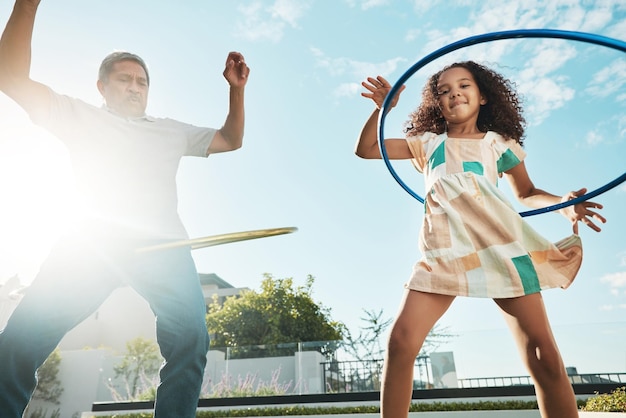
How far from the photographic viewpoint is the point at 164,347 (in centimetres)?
184

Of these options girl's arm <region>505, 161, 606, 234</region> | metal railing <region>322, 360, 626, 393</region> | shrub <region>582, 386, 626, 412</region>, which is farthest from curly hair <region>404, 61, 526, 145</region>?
metal railing <region>322, 360, 626, 393</region>

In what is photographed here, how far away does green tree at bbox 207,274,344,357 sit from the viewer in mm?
24317

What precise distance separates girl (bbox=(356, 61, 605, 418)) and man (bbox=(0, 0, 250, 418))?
790 millimetres

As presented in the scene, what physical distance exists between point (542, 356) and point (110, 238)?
1685mm

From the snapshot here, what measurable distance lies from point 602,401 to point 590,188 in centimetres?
420

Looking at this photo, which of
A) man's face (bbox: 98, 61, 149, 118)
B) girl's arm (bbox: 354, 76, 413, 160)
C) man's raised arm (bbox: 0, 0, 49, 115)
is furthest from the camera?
girl's arm (bbox: 354, 76, 413, 160)

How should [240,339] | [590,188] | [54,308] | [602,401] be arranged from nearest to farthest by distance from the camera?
[54,308] → [590,188] → [602,401] → [240,339]

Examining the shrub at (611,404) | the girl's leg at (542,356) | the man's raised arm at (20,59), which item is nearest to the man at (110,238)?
the man's raised arm at (20,59)

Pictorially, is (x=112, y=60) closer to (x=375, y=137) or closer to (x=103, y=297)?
(x=103, y=297)

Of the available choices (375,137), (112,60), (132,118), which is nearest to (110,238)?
(132,118)

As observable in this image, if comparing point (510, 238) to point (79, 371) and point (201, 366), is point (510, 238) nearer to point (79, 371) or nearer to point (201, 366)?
point (201, 366)

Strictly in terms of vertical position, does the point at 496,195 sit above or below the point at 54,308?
above

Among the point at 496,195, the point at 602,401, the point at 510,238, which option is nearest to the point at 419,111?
the point at 496,195

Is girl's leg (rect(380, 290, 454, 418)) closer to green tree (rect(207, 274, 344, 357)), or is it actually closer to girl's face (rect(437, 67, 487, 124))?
girl's face (rect(437, 67, 487, 124))
